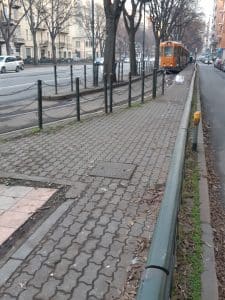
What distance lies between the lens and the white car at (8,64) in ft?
131

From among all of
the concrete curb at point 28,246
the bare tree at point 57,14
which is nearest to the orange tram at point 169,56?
the bare tree at point 57,14

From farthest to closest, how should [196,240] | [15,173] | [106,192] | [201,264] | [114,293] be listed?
[15,173], [106,192], [196,240], [201,264], [114,293]

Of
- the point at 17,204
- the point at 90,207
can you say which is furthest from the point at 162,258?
the point at 17,204

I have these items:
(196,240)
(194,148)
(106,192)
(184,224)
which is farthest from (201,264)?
(194,148)

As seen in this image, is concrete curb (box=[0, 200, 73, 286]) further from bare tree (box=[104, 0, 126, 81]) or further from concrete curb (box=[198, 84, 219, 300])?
bare tree (box=[104, 0, 126, 81])

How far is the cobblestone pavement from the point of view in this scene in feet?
10.8

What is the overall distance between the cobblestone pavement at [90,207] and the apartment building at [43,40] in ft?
167

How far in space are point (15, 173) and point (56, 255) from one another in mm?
2556

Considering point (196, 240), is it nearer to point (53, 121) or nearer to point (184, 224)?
point (184, 224)

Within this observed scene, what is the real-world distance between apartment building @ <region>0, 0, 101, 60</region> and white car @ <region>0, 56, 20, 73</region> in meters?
14.7

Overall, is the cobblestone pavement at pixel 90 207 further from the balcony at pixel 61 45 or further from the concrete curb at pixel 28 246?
the balcony at pixel 61 45

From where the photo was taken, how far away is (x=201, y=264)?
142 inches

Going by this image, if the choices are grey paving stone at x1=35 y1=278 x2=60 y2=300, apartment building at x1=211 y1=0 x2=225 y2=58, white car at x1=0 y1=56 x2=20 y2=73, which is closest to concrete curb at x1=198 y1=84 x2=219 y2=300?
grey paving stone at x1=35 y1=278 x2=60 y2=300

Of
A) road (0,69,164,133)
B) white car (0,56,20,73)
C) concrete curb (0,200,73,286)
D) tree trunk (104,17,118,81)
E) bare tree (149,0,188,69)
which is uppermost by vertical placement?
bare tree (149,0,188,69)
